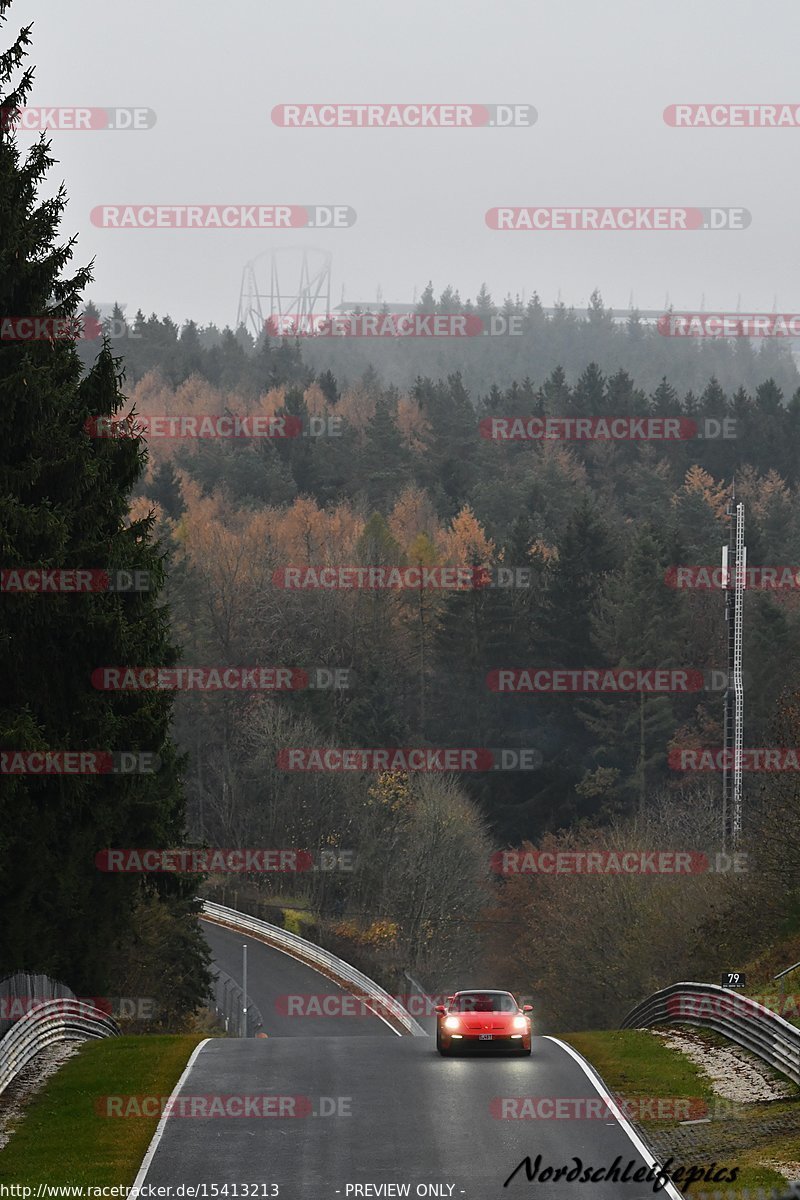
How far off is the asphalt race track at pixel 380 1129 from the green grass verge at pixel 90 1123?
1.19ft

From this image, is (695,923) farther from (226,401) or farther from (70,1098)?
(226,401)

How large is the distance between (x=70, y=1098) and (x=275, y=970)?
131 ft

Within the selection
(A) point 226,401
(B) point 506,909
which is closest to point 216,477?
(A) point 226,401

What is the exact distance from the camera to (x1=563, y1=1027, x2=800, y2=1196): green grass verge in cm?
1680

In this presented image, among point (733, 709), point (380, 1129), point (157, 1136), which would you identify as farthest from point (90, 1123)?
point (733, 709)

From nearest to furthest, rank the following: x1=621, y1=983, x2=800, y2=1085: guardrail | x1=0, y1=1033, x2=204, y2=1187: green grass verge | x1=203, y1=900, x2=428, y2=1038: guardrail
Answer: x1=0, y1=1033, x2=204, y2=1187: green grass verge, x1=621, y1=983, x2=800, y2=1085: guardrail, x1=203, y1=900, x2=428, y2=1038: guardrail

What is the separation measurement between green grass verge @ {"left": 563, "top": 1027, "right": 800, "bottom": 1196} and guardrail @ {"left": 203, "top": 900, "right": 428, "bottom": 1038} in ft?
89.6

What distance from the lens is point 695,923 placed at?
170ft

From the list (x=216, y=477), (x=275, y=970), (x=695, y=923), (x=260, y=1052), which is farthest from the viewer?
(x=216, y=477)

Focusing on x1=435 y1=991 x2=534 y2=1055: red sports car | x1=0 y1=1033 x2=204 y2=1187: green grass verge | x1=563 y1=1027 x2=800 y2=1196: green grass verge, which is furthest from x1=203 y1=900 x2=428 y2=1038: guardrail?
x1=0 y1=1033 x2=204 y2=1187: green grass verge

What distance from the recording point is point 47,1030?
1009 inches

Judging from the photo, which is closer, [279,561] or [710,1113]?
[710,1113]

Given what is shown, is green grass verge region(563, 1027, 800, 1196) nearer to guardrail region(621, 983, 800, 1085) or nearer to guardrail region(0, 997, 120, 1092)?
guardrail region(621, 983, 800, 1085)

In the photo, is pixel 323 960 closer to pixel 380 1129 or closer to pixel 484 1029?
pixel 484 1029
